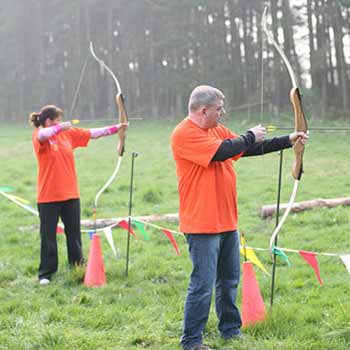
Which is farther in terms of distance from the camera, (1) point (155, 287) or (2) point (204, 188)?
(1) point (155, 287)

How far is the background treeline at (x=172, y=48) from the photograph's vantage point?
17.6m

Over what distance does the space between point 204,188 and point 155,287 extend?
193 cm

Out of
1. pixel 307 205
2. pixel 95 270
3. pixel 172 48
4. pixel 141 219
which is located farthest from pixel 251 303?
pixel 172 48

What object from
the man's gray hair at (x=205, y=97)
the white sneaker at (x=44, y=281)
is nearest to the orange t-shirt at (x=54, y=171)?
the white sneaker at (x=44, y=281)

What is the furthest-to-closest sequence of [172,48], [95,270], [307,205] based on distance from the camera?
[172,48] → [307,205] → [95,270]

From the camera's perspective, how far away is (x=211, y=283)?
378 cm

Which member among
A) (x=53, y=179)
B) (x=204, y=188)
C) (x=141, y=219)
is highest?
(x=204, y=188)

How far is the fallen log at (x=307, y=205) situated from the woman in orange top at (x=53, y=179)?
3140 mm

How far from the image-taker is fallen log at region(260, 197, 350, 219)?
8188 millimetres

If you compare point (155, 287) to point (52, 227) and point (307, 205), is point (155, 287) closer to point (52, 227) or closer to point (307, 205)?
point (52, 227)

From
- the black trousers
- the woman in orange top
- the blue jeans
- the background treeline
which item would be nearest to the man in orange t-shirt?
the blue jeans

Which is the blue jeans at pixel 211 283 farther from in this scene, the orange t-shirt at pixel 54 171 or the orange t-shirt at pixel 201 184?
the orange t-shirt at pixel 54 171

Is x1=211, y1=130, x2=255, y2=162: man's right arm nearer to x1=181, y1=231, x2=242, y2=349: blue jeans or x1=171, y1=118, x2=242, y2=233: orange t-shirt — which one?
x1=171, y1=118, x2=242, y2=233: orange t-shirt

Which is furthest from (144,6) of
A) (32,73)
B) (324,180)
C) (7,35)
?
(324,180)
